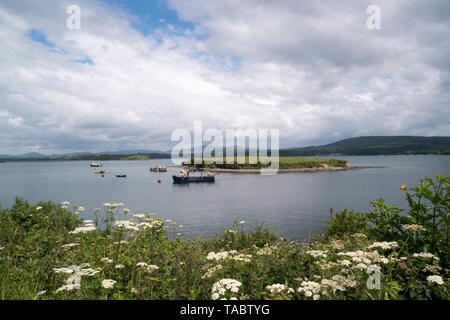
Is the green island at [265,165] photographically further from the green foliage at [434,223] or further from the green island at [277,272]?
the green foliage at [434,223]

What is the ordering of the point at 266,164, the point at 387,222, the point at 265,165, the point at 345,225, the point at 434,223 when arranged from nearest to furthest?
1. the point at 434,223
2. the point at 387,222
3. the point at 345,225
4. the point at 265,165
5. the point at 266,164

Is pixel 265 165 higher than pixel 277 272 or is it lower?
lower

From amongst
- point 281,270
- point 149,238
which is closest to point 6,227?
point 149,238

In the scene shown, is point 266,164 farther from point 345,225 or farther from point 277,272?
point 277,272

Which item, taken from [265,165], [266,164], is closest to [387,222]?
[265,165]

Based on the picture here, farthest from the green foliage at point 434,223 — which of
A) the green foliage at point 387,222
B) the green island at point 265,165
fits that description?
the green island at point 265,165

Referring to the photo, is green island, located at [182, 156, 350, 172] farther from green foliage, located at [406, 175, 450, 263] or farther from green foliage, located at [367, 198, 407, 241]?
green foliage, located at [406, 175, 450, 263]

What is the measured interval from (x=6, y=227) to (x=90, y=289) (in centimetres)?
744
